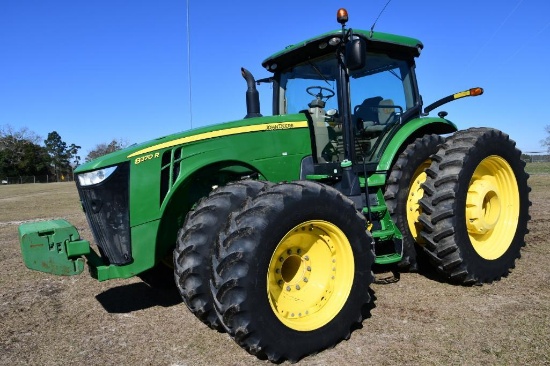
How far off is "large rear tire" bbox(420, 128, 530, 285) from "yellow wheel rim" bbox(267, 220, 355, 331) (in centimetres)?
123

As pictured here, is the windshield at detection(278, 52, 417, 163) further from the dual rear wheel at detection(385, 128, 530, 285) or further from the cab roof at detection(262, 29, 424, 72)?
the dual rear wheel at detection(385, 128, 530, 285)

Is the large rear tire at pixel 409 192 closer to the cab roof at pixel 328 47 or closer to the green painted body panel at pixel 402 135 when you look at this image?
the green painted body panel at pixel 402 135

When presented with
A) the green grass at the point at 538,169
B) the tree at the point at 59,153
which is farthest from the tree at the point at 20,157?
the green grass at the point at 538,169

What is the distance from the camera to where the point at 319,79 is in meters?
4.95

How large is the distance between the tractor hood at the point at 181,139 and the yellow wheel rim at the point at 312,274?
1.19m

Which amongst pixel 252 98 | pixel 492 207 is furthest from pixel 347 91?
pixel 492 207

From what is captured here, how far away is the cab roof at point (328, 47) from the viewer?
15.0 ft

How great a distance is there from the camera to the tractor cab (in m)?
4.46

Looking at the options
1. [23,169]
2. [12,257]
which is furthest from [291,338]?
[23,169]

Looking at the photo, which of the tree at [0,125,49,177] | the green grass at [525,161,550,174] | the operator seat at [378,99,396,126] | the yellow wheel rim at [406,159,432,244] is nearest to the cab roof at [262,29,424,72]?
the operator seat at [378,99,396,126]

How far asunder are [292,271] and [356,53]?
6.25ft

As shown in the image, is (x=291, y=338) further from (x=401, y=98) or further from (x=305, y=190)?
(x=401, y=98)

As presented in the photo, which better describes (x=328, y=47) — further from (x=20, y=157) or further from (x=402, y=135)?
(x=20, y=157)

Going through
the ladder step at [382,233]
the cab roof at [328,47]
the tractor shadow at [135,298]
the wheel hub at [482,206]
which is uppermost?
the cab roof at [328,47]
